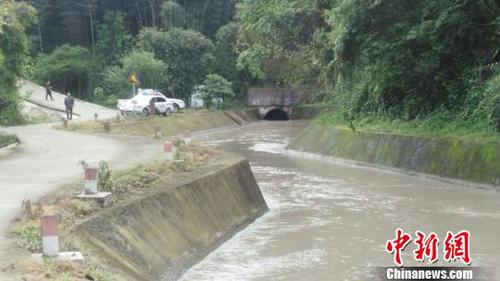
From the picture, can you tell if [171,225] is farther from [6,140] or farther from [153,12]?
[153,12]

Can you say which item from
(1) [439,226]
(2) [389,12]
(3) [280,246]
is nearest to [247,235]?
(3) [280,246]

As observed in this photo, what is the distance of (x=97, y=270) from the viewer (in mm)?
8180

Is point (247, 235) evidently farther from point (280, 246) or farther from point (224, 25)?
point (224, 25)

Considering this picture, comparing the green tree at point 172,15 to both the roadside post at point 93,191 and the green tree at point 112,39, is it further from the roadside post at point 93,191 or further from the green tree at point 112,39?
the roadside post at point 93,191

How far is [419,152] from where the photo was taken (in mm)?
23344

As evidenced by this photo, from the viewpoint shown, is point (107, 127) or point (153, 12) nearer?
point (107, 127)

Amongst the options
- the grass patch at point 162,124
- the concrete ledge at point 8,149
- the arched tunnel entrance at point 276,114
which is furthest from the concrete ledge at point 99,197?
the arched tunnel entrance at point 276,114

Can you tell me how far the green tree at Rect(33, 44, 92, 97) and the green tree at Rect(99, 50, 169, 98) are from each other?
20.1 ft

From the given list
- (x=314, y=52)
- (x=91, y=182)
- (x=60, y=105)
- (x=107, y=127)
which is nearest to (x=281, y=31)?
(x=314, y=52)

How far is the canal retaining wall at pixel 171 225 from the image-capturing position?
9625 millimetres

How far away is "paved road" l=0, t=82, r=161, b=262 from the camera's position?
12312 millimetres

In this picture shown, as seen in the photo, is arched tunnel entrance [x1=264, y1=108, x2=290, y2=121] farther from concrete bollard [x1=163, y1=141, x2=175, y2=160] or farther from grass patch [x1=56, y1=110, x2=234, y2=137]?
concrete bollard [x1=163, y1=141, x2=175, y2=160]

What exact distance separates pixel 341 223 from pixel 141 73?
39.8m

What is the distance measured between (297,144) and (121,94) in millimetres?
26192
